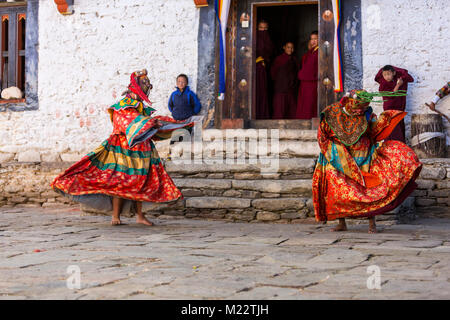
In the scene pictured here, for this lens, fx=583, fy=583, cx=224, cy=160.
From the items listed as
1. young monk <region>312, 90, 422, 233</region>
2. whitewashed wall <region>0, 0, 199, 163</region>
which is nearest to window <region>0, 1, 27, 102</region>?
Result: whitewashed wall <region>0, 0, 199, 163</region>

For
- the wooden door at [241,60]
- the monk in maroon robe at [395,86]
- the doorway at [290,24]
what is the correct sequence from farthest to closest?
the doorway at [290,24], the wooden door at [241,60], the monk in maroon robe at [395,86]

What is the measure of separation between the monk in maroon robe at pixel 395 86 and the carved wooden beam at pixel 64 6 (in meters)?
5.12

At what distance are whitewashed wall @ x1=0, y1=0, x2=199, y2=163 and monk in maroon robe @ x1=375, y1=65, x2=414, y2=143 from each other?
291 cm

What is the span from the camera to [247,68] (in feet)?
29.9

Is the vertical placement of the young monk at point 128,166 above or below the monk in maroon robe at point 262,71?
below

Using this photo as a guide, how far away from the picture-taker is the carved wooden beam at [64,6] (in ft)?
31.1

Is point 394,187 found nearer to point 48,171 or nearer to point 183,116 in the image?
point 183,116

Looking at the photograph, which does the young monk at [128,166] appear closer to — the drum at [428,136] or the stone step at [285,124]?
the stone step at [285,124]

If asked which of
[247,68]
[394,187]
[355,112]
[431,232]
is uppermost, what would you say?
[247,68]

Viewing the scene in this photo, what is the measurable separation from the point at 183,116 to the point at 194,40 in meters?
1.24

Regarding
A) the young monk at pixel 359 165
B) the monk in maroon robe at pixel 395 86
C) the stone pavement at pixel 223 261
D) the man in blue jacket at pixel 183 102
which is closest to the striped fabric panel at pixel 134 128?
the stone pavement at pixel 223 261

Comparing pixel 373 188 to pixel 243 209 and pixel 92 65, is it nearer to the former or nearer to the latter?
pixel 243 209

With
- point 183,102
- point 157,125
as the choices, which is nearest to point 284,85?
point 183,102
